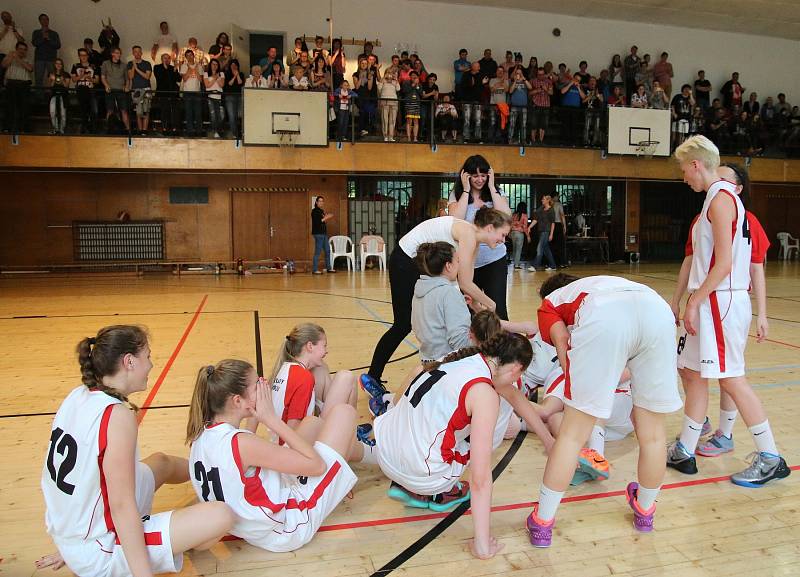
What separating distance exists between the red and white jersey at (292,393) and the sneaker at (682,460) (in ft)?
6.35

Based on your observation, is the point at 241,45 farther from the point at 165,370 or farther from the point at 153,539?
the point at 153,539

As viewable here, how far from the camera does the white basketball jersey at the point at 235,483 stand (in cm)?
237

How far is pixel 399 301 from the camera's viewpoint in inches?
174

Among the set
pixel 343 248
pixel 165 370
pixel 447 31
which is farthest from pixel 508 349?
pixel 447 31

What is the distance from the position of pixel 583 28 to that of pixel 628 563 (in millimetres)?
19028

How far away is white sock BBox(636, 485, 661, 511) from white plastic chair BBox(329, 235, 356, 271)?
13.1 m

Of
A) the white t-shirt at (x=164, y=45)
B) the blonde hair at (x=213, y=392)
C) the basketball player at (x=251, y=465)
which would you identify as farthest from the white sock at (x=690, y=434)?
the white t-shirt at (x=164, y=45)

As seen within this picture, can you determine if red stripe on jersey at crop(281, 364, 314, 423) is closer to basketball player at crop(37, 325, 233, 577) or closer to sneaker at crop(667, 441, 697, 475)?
basketball player at crop(37, 325, 233, 577)

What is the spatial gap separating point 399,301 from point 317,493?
6.70 feet

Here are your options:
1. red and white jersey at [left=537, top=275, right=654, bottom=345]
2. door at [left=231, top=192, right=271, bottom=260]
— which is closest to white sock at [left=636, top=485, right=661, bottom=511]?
red and white jersey at [left=537, top=275, right=654, bottom=345]

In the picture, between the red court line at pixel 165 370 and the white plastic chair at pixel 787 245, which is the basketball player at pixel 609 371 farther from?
the white plastic chair at pixel 787 245

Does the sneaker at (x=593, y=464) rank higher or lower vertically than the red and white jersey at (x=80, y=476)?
lower

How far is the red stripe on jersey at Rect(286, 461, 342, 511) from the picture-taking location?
98.3 inches

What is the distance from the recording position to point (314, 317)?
8.15 metres
